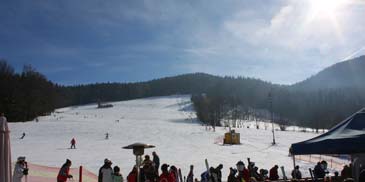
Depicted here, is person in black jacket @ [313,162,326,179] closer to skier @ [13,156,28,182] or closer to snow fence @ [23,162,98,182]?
snow fence @ [23,162,98,182]

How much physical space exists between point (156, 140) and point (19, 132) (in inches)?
756

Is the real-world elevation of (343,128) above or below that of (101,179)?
above

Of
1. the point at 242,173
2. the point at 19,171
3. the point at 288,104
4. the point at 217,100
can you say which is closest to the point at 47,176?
the point at 19,171

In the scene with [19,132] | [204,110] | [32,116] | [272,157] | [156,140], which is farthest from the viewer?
[204,110]

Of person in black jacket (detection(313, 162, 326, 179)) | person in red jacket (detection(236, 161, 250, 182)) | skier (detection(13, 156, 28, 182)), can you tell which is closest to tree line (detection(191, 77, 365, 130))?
person in black jacket (detection(313, 162, 326, 179))

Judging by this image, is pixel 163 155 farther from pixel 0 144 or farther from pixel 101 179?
pixel 0 144

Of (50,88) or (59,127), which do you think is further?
(50,88)

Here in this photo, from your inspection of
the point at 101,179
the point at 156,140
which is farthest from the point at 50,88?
the point at 101,179

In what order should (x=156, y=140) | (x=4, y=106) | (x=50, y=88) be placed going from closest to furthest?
(x=156, y=140) < (x=4, y=106) < (x=50, y=88)

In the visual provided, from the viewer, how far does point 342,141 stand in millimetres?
7379

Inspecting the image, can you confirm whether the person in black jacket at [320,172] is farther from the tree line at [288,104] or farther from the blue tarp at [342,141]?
the tree line at [288,104]

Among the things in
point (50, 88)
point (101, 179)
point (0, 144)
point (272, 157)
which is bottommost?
point (272, 157)

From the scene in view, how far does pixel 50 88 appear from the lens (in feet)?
288

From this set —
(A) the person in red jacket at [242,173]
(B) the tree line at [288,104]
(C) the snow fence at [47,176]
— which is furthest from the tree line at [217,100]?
(A) the person in red jacket at [242,173]
